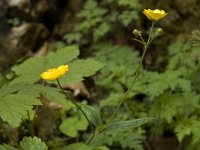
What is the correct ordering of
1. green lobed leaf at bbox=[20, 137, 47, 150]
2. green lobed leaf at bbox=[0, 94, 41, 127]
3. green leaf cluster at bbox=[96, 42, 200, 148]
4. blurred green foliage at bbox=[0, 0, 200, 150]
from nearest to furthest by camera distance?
green lobed leaf at bbox=[0, 94, 41, 127], green lobed leaf at bbox=[20, 137, 47, 150], blurred green foliage at bbox=[0, 0, 200, 150], green leaf cluster at bbox=[96, 42, 200, 148]

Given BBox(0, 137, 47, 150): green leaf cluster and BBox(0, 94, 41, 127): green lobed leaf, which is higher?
BBox(0, 94, 41, 127): green lobed leaf

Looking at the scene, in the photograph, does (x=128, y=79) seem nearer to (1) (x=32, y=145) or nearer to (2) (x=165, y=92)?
A: (2) (x=165, y=92)

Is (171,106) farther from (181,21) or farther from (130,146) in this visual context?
(181,21)

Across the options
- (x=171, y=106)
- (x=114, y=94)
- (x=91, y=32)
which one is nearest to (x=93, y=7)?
(x=91, y=32)

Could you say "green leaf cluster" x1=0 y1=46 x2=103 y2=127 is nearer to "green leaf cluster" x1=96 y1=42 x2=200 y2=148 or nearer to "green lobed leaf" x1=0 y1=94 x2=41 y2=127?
"green lobed leaf" x1=0 y1=94 x2=41 y2=127

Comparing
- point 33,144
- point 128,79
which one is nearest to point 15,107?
point 33,144

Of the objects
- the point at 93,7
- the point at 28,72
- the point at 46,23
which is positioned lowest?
the point at 46,23

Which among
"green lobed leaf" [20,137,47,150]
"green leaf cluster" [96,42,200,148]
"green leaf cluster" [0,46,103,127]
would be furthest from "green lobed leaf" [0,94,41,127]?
"green leaf cluster" [96,42,200,148]

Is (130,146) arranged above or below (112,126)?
below

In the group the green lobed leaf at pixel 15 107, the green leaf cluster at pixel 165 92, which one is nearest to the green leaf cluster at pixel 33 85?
the green lobed leaf at pixel 15 107
